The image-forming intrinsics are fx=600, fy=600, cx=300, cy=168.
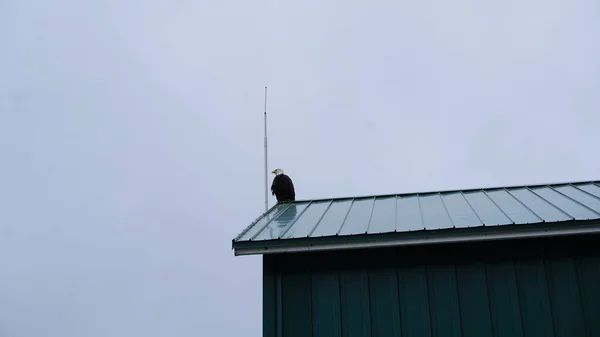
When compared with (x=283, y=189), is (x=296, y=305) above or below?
below

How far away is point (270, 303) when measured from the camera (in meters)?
6.64

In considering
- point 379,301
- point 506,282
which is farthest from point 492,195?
point 379,301

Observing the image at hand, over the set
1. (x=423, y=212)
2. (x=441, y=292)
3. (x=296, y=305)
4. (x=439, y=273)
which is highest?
(x=423, y=212)

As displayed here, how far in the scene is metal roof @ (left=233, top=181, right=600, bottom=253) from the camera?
6.27 metres

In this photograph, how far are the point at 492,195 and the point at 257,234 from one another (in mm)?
3302

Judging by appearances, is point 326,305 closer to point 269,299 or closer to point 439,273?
point 269,299

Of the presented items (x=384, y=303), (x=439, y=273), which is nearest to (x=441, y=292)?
(x=439, y=273)

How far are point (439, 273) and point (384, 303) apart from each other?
666mm

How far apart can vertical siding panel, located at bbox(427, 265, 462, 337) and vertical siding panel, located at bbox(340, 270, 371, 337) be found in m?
0.68

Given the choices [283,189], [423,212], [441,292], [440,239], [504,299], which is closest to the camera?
[440,239]

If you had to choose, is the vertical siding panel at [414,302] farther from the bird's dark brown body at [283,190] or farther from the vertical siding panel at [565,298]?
the bird's dark brown body at [283,190]

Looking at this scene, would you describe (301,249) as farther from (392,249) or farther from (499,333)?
(499,333)

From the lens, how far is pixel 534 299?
6.15 m

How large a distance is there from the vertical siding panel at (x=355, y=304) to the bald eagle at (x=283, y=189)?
8.23 feet
